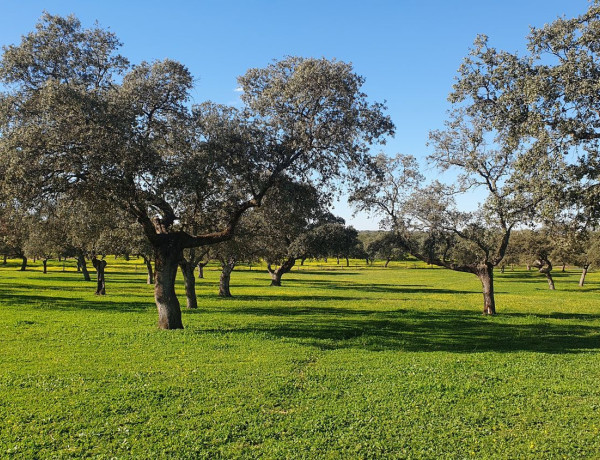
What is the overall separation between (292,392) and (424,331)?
14016 millimetres

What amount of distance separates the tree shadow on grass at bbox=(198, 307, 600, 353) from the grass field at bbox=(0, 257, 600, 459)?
18 centimetres

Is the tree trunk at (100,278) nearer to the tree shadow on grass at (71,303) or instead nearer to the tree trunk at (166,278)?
the tree shadow on grass at (71,303)

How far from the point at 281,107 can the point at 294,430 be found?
46.4ft

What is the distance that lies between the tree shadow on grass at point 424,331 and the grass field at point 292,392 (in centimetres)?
18

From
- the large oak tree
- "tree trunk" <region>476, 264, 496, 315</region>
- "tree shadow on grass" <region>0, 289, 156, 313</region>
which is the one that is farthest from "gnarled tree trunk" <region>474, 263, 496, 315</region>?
"tree shadow on grass" <region>0, 289, 156, 313</region>

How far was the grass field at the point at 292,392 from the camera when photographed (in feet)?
28.1

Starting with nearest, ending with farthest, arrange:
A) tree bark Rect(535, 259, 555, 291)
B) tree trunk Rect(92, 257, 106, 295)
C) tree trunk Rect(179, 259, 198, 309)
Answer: tree trunk Rect(179, 259, 198, 309)
tree trunk Rect(92, 257, 106, 295)
tree bark Rect(535, 259, 555, 291)

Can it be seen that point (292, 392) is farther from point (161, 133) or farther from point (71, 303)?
point (71, 303)

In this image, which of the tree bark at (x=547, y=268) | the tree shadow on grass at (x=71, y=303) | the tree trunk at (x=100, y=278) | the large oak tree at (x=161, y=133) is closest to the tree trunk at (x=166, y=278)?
the large oak tree at (x=161, y=133)

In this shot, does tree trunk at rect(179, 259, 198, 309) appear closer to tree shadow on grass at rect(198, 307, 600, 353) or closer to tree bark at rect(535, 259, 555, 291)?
tree shadow on grass at rect(198, 307, 600, 353)

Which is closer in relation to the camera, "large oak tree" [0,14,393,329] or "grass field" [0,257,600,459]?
"grass field" [0,257,600,459]

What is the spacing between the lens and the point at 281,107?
20047mm

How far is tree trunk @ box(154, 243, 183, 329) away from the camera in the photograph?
21.6 metres

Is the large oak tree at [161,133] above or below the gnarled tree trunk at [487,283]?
above
